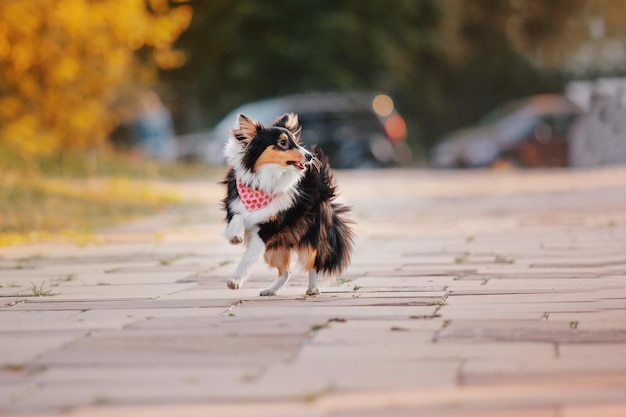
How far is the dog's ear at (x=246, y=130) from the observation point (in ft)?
26.0

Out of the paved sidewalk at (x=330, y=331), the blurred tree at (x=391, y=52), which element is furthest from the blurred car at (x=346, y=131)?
the paved sidewalk at (x=330, y=331)

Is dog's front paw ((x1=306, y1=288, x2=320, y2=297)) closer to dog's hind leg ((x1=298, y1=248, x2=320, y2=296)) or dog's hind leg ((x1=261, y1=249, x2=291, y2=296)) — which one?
dog's hind leg ((x1=298, y1=248, x2=320, y2=296))

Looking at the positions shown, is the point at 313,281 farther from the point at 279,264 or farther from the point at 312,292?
the point at 279,264

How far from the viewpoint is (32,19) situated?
20.5 metres

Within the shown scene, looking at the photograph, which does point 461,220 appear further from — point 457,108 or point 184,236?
point 457,108

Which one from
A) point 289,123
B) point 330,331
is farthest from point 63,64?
point 330,331

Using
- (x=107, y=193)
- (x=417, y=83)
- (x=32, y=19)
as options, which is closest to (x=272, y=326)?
(x=107, y=193)

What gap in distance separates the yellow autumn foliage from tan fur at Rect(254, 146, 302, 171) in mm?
13002

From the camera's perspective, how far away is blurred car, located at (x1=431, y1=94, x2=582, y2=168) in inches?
1147

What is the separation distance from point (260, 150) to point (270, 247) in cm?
60

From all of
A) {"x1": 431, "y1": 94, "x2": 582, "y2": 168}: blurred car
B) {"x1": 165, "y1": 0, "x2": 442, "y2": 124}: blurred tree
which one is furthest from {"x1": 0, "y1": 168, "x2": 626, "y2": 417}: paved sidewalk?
{"x1": 165, "y1": 0, "x2": 442, "y2": 124}: blurred tree

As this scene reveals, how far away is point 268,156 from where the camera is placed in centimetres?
790

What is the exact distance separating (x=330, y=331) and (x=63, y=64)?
15.8 meters

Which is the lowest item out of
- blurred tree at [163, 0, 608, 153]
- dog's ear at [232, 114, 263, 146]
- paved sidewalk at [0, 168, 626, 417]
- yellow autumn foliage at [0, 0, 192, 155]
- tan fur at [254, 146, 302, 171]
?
paved sidewalk at [0, 168, 626, 417]
